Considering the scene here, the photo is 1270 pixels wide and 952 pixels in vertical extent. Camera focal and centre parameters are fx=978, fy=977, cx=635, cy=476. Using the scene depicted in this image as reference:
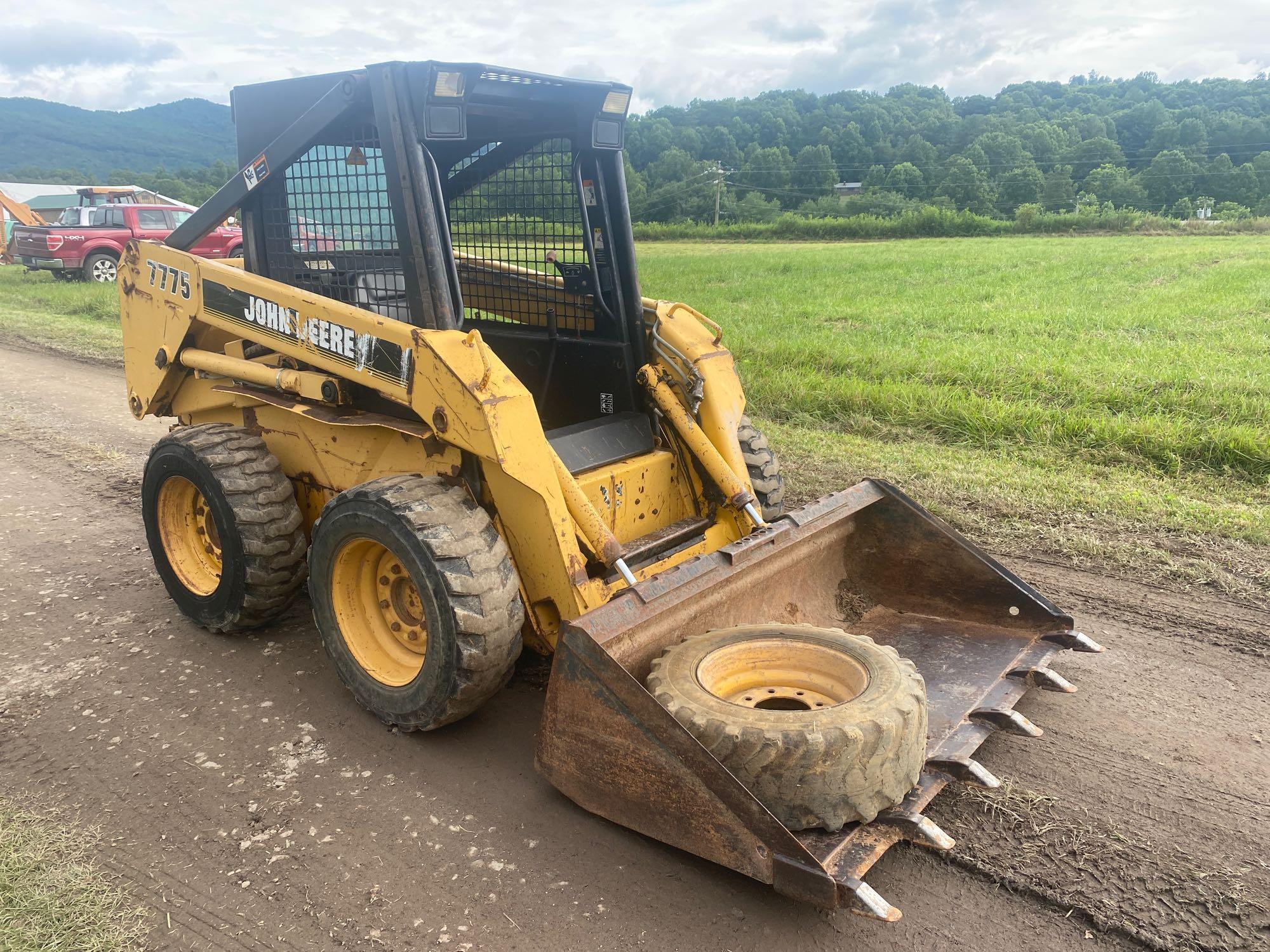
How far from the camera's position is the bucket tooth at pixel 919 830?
8.69 ft

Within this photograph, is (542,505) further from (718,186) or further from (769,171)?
(769,171)

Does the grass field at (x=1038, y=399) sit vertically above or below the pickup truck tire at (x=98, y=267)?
below

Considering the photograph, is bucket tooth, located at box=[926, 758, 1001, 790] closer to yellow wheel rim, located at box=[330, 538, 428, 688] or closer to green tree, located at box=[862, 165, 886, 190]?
yellow wheel rim, located at box=[330, 538, 428, 688]

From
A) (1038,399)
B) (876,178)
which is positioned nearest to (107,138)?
(876,178)

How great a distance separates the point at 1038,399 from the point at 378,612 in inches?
226

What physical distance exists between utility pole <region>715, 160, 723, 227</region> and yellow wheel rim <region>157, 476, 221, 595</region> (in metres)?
36.7

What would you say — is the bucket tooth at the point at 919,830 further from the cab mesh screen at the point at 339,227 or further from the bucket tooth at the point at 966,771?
the cab mesh screen at the point at 339,227

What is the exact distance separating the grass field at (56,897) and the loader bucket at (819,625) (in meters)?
1.25

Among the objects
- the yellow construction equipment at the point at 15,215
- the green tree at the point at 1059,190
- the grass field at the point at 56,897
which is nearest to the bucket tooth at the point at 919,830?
the grass field at the point at 56,897

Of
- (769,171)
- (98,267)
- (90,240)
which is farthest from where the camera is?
(769,171)

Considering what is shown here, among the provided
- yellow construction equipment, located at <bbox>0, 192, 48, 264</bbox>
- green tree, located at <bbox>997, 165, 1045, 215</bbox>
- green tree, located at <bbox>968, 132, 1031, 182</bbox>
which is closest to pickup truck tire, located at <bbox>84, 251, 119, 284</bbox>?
yellow construction equipment, located at <bbox>0, 192, 48, 264</bbox>

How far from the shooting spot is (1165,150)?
4231 cm

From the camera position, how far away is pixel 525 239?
463 cm

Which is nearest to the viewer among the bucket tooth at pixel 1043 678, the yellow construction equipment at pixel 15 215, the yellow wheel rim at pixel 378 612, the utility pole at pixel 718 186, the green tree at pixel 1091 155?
the bucket tooth at pixel 1043 678
